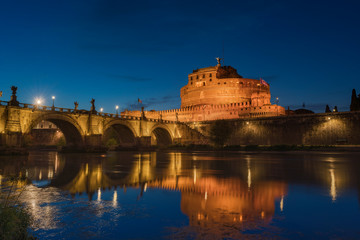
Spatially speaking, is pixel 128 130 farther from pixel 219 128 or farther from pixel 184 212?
pixel 184 212

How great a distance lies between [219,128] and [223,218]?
38781 mm

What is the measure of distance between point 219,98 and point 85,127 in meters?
46.7

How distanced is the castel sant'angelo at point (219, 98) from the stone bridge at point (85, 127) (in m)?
10.2

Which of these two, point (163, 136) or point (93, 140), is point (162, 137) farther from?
point (93, 140)

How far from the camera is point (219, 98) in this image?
76.6 metres

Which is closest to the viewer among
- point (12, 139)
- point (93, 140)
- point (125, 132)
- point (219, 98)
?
point (12, 139)

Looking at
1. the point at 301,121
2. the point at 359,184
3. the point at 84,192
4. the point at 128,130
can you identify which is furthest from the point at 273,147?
the point at 84,192

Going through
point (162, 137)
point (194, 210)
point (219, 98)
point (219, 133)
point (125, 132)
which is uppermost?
point (219, 98)

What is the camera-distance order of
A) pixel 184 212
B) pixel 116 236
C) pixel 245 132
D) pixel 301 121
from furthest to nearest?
1. pixel 245 132
2. pixel 301 121
3. pixel 184 212
4. pixel 116 236

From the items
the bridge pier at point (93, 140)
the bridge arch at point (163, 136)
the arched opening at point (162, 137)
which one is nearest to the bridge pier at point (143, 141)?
the bridge arch at point (163, 136)

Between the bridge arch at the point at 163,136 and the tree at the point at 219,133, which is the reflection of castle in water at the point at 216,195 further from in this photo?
the bridge arch at the point at 163,136

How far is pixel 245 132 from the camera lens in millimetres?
52719

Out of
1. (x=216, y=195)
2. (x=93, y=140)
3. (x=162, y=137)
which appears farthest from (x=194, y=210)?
(x=162, y=137)

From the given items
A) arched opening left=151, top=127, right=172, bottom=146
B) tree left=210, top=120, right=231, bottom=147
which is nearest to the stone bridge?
arched opening left=151, top=127, right=172, bottom=146
